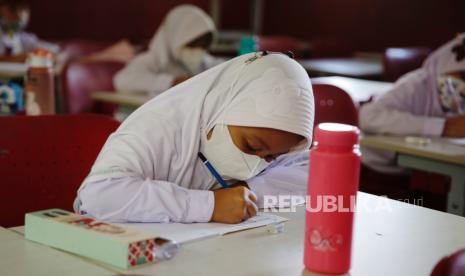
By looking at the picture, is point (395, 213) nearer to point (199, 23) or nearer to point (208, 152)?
point (208, 152)

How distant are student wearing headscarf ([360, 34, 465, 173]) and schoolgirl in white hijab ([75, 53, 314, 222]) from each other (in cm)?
152

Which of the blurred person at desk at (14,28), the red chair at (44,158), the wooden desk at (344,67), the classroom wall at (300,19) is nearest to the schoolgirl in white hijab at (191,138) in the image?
the red chair at (44,158)

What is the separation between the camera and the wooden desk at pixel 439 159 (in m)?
2.55

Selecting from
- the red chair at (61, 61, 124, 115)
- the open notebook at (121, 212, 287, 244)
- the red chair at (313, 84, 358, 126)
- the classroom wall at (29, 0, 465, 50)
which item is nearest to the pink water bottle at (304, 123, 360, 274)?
the open notebook at (121, 212, 287, 244)

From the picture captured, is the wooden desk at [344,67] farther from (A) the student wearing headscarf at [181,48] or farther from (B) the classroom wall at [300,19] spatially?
(A) the student wearing headscarf at [181,48]

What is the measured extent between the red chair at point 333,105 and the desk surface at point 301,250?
30.5 inches

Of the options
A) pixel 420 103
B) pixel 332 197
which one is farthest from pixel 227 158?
pixel 420 103

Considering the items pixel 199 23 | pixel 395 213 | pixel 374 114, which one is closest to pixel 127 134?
pixel 395 213

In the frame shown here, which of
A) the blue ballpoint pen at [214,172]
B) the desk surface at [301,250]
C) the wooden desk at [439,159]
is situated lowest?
the wooden desk at [439,159]

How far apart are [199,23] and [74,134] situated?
251cm

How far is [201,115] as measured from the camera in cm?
154

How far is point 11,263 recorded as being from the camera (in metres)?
1.22

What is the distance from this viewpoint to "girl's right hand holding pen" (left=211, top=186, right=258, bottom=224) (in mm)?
1493

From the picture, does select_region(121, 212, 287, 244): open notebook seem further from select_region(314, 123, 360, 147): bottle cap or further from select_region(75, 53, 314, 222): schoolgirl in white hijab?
select_region(314, 123, 360, 147): bottle cap
